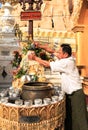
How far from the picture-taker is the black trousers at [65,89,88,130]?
4.32 m

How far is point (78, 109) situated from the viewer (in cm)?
433

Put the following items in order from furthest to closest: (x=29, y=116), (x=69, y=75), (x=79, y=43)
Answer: (x=79, y=43) → (x=69, y=75) → (x=29, y=116)

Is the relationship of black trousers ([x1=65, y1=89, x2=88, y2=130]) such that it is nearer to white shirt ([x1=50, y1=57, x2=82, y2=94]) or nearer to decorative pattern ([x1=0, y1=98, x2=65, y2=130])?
white shirt ([x1=50, y1=57, x2=82, y2=94])

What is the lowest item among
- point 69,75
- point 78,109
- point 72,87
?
point 78,109

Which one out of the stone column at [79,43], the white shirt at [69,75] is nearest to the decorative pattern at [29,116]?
the white shirt at [69,75]

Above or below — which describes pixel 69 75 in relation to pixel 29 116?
above

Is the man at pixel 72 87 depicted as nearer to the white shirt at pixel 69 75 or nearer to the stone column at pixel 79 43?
the white shirt at pixel 69 75

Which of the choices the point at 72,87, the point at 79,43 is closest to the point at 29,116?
the point at 72,87

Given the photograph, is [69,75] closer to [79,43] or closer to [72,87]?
[72,87]

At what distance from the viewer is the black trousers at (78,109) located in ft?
14.2

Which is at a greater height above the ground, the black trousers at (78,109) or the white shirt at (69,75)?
the white shirt at (69,75)

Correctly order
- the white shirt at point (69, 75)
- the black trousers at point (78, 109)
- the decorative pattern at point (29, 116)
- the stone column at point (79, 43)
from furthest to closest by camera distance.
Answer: the stone column at point (79, 43)
the black trousers at point (78, 109)
the white shirt at point (69, 75)
the decorative pattern at point (29, 116)

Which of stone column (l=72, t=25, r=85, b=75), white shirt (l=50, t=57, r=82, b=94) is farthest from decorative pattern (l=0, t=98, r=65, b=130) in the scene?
stone column (l=72, t=25, r=85, b=75)

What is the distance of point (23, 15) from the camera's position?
941cm
